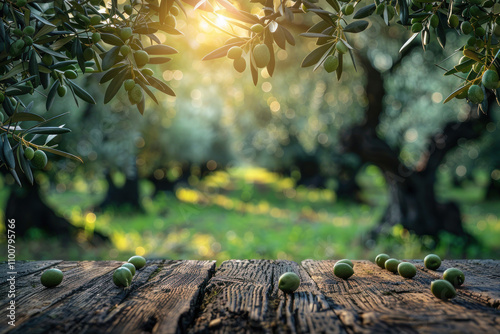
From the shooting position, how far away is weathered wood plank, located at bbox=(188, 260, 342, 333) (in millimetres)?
1458

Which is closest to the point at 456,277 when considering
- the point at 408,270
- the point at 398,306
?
the point at 408,270

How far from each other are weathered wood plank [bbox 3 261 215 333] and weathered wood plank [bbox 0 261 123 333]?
39 mm

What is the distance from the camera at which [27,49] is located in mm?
1666

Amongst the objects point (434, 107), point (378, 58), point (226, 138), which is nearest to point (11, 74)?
point (378, 58)

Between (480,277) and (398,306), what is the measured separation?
2.56 ft

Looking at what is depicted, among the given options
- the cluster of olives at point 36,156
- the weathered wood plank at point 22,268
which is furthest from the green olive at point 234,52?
the weathered wood plank at point 22,268

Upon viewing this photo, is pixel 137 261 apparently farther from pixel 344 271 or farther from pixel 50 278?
pixel 344 271

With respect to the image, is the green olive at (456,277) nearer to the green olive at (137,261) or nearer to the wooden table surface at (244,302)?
the wooden table surface at (244,302)

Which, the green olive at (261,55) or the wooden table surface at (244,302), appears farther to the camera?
the green olive at (261,55)

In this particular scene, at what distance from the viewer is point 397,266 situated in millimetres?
2277

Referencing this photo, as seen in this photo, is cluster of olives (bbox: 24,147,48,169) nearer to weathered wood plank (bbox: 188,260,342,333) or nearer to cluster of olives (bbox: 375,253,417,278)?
weathered wood plank (bbox: 188,260,342,333)

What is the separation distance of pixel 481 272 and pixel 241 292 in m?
1.41

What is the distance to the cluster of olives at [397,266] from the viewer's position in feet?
6.96

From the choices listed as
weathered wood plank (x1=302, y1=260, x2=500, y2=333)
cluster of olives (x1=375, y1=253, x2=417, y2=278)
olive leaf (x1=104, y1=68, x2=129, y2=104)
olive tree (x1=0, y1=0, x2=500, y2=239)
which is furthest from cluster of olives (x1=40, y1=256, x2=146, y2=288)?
cluster of olives (x1=375, y1=253, x2=417, y2=278)
